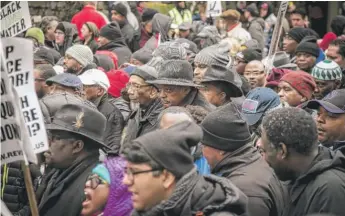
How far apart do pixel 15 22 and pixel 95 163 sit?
1.12 meters

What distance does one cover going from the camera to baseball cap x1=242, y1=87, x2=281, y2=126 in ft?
26.2

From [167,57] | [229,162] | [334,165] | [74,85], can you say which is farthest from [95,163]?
[167,57]

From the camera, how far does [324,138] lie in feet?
23.2

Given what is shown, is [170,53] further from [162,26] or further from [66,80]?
[162,26]

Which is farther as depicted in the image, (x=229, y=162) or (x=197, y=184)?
(x=229, y=162)

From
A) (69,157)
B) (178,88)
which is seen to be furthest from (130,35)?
(69,157)

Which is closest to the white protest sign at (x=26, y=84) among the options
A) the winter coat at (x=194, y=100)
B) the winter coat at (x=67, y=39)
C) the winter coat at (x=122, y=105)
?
the winter coat at (x=194, y=100)

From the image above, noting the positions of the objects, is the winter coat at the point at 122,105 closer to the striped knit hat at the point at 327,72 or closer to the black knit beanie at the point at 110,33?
the striped knit hat at the point at 327,72

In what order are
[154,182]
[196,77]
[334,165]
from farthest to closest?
1. [196,77]
2. [334,165]
3. [154,182]

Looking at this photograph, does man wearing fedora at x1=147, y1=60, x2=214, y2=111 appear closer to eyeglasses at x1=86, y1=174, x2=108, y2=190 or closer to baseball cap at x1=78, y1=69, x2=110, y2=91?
baseball cap at x1=78, y1=69, x2=110, y2=91

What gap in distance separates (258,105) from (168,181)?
3.65 meters

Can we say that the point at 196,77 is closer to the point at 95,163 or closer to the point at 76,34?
the point at 95,163

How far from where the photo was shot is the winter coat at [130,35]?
15.9 metres

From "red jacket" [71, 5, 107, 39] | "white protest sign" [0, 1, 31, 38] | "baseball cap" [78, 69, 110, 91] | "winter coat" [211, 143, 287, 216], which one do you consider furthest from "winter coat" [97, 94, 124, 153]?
"red jacket" [71, 5, 107, 39]
